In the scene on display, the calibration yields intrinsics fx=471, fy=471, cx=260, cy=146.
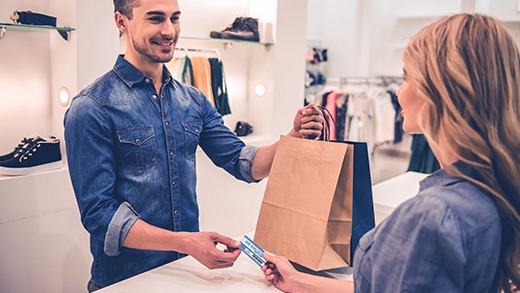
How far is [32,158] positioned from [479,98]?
6.31ft

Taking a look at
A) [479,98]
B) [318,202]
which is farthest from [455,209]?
[318,202]

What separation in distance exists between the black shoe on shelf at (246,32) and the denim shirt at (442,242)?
2.56 m

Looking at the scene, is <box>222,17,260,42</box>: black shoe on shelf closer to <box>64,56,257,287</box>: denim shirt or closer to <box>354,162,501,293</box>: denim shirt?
<box>64,56,257,287</box>: denim shirt

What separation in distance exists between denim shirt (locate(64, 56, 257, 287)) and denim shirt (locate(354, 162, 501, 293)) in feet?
2.61

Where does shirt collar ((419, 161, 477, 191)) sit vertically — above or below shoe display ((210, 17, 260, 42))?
below

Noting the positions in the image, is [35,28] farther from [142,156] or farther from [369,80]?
[369,80]

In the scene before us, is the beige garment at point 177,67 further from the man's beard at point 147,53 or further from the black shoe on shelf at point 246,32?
the man's beard at point 147,53

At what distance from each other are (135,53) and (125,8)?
16 centimetres

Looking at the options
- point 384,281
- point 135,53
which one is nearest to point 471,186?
point 384,281

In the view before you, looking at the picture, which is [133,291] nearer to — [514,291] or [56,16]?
[514,291]

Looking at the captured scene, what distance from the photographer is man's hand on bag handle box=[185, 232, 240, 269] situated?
124 cm

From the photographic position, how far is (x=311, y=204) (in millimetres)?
1273

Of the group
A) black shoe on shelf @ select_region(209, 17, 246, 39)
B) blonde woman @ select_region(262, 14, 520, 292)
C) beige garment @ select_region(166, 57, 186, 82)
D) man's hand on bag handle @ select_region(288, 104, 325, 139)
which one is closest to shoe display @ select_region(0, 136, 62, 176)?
beige garment @ select_region(166, 57, 186, 82)

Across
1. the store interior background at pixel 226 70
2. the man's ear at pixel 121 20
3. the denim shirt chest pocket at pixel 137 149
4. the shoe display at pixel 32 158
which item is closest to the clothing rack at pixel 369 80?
the store interior background at pixel 226 70
